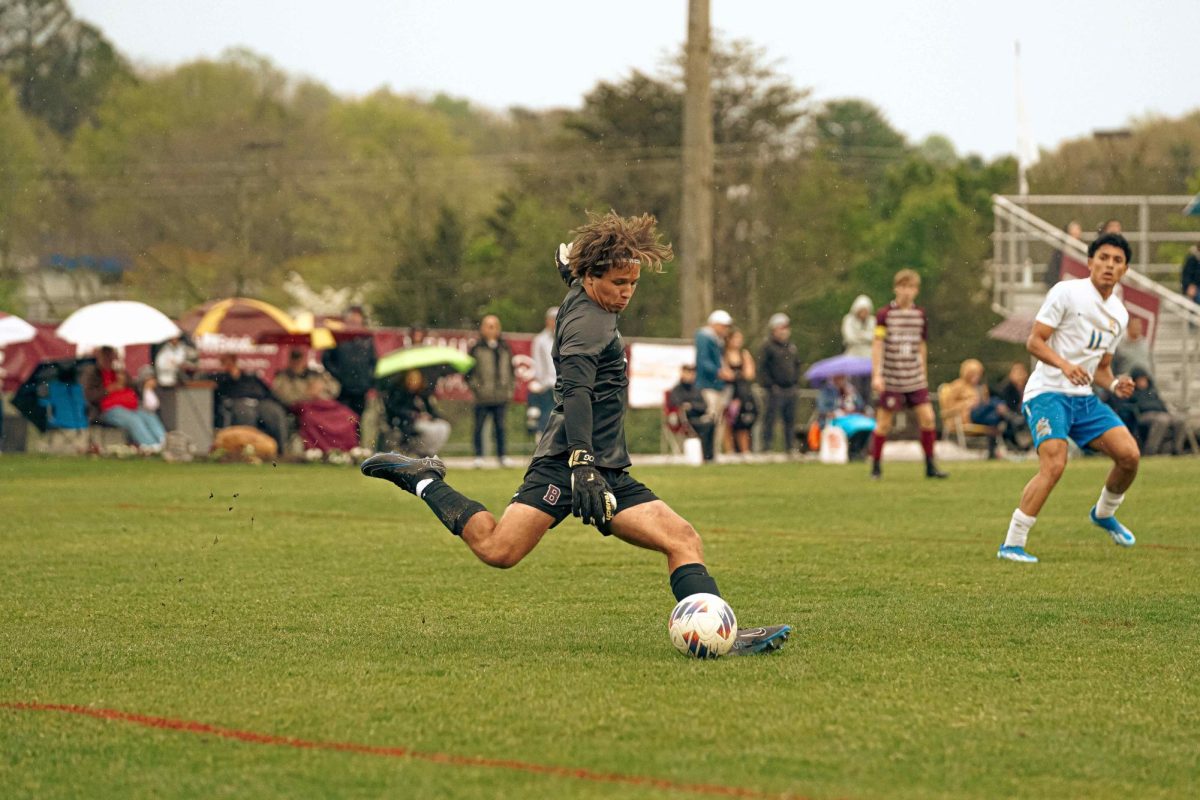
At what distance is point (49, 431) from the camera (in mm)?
25812

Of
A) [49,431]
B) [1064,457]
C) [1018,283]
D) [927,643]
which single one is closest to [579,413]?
[927,643]

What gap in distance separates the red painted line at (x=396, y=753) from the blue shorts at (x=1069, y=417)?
6646mm

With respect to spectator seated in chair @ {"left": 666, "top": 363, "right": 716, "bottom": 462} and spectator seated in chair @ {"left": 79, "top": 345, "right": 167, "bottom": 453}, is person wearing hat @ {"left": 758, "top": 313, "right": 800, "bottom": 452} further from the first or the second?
spectator seated in chair @ {"left": 79, "top": 345, "right": 167, "bottom": 453}

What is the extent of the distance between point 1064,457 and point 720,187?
124 feet

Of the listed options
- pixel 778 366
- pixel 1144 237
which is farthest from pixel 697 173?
pixel 1144 237

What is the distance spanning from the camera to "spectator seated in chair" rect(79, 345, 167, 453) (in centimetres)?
2514

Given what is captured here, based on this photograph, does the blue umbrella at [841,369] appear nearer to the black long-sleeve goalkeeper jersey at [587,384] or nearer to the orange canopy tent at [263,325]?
the orange canopy tent at [263,325]

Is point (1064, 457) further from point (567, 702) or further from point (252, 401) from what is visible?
point (252, 401)

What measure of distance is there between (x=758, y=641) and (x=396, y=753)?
2.24 metres

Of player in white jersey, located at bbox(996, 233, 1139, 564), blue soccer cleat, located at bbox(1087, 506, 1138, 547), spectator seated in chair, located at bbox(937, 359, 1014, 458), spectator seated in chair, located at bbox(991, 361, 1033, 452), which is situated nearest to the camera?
player in white jersey, located at bbox(996, 233, 1139, 564)

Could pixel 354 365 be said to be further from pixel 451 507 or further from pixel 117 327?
pixel 451 507

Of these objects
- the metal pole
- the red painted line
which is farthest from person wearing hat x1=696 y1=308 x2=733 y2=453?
the red painted line

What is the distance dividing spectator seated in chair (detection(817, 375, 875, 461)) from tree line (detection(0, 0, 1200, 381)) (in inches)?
625

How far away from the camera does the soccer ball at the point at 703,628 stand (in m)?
6.85
